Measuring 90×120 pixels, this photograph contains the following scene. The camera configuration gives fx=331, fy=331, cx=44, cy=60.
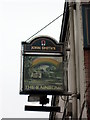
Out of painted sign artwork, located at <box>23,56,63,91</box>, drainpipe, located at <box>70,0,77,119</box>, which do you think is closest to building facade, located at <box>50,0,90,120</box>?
drainpipe, located at <box>70,0,77,119</box>

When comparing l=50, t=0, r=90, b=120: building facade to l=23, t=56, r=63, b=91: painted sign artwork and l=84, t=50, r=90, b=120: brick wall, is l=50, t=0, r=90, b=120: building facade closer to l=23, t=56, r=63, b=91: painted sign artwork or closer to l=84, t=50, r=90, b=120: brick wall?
l=84, t=50, r=90, b=120: brick wall

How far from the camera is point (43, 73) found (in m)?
7.86

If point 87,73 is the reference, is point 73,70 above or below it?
above

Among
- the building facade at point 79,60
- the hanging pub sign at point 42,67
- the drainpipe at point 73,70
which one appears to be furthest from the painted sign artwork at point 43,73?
the drainpipe at point 73,70

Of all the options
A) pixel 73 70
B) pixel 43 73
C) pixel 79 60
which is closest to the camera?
pixel 43 73

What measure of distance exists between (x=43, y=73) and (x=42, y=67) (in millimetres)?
163

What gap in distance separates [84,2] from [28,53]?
2.17 metres

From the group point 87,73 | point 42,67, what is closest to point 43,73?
point 42,67

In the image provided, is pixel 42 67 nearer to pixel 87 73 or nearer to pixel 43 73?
pixel 43 73

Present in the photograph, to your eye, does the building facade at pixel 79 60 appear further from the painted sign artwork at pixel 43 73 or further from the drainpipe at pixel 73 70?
the painted sign artwork at pixel 43 73

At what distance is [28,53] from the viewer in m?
8.13

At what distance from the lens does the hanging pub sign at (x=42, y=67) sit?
7.69 meters

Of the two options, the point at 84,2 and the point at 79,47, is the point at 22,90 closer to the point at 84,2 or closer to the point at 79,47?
the point at 79,47

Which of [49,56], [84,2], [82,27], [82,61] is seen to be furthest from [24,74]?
[84,2]
